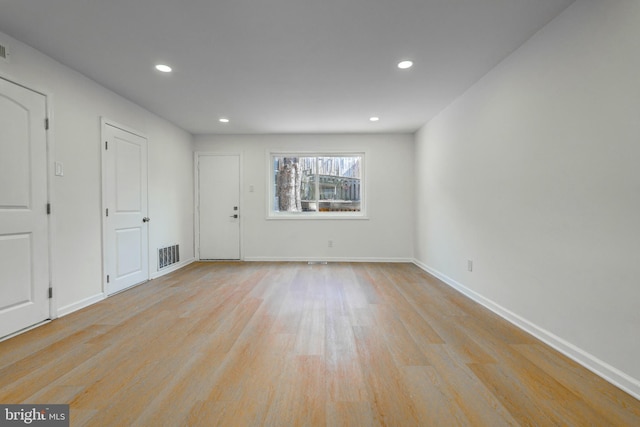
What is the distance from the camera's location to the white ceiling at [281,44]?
2.05 metres

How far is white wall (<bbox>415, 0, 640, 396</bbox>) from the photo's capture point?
5.51ft

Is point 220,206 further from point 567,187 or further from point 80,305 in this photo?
point 567,187

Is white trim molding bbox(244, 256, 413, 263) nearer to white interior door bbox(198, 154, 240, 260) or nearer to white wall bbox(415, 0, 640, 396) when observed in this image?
white interior door bbox(198, 154, 240, 260)

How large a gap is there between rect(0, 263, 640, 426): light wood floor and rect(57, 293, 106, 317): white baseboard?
9 cm

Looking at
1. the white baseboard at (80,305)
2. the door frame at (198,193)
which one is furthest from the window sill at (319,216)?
the white baseboard at (80,305)

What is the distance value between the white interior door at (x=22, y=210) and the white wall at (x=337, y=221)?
316 centimetres

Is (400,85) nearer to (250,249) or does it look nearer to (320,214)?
(320,214)

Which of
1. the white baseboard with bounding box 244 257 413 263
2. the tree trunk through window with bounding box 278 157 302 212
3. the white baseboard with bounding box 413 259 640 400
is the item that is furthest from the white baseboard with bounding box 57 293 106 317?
the white baseboard with bounding box 413 259 640 400

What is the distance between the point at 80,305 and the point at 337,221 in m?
3.95

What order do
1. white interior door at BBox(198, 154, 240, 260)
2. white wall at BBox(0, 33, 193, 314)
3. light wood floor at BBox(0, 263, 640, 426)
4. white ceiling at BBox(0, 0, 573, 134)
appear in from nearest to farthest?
light wood floor at BBox(0, 263, 640, 426)
white ceiling at BBox(0, 0, 573, 134)
white wall at BBox(0, 33, 193, 314)
white interior door at BBox(198, 154, 240, 260)

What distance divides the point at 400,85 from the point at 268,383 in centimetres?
324

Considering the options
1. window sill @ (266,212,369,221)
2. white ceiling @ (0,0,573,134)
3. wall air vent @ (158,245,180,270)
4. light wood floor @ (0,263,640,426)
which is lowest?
light wood floor @ (0,263,640,426)

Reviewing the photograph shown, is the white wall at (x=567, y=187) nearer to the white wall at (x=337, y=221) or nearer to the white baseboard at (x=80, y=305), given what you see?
the white wall at (x=337, y=221)

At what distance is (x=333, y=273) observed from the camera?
181 inches
